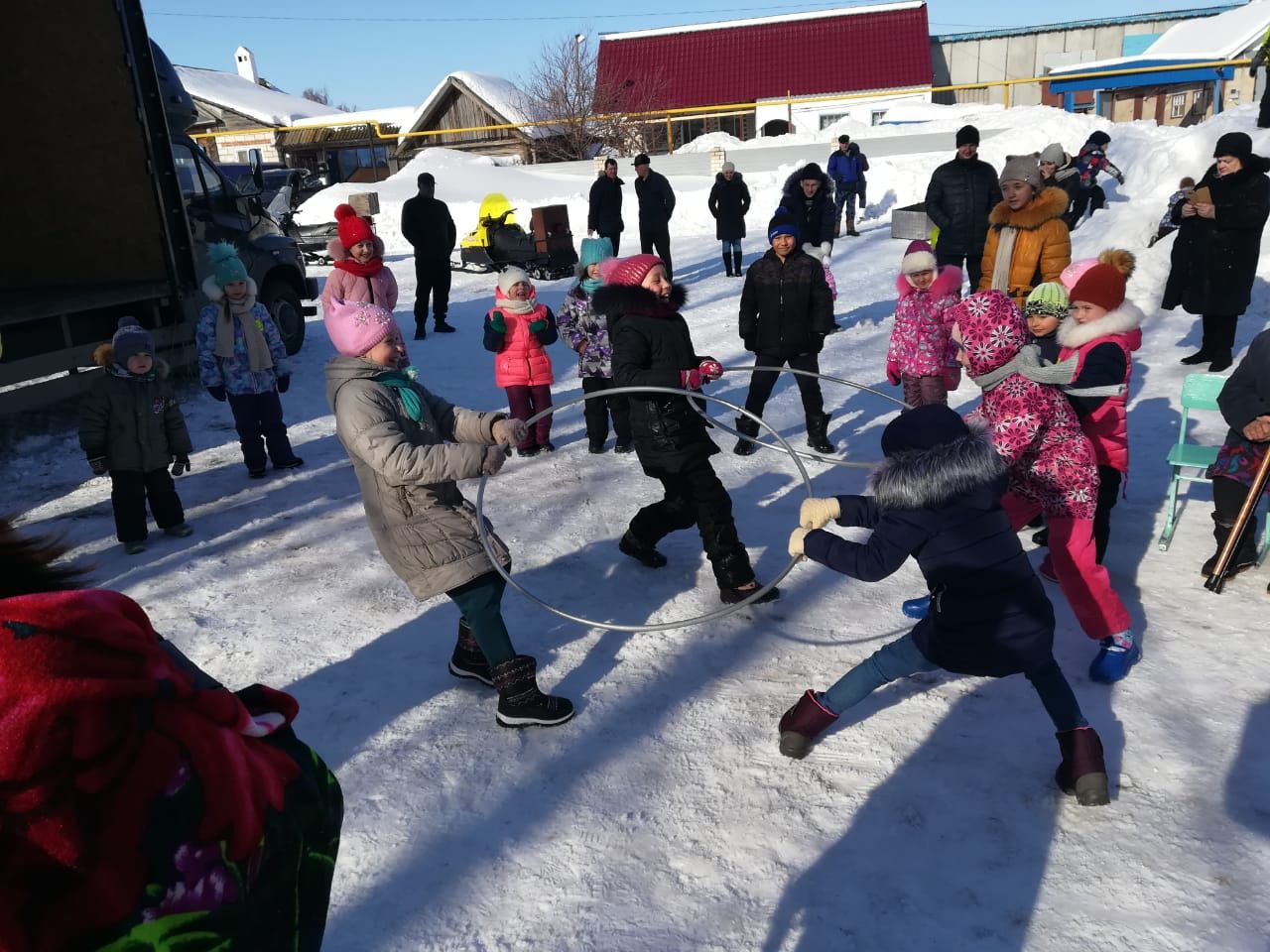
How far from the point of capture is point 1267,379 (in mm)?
4305

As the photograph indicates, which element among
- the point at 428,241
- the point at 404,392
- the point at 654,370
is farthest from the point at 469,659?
the point at 428,241

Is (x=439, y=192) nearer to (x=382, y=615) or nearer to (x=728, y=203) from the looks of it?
(x=728, y=203)

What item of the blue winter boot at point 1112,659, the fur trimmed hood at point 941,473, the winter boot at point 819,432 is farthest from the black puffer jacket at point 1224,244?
the fur trimmed hood at point 941,473

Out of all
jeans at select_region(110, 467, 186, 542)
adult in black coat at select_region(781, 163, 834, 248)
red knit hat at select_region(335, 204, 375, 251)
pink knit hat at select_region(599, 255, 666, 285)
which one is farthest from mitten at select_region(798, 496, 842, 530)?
adult in black coat at select_region(781, 163, 834, 248)

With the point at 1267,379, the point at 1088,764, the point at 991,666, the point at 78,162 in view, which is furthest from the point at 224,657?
the point at 78,162

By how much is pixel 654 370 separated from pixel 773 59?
3920 cm

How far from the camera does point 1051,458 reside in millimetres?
3924

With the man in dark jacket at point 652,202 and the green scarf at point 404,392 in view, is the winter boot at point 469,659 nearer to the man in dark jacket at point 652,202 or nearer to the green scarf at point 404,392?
the green scarf at point 404,392

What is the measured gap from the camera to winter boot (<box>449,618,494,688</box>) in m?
4.05

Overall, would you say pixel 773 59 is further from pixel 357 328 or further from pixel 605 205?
pixel 357 328

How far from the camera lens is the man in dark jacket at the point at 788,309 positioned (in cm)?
641

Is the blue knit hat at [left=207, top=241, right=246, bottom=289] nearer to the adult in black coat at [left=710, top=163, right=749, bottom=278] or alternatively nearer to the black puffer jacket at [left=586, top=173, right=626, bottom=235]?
the black puffer jacket at [left=586, top=173, right=626, bottom=235]

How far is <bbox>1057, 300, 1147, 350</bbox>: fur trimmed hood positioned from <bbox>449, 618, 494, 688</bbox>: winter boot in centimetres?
320

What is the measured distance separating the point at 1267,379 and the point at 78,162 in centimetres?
955
